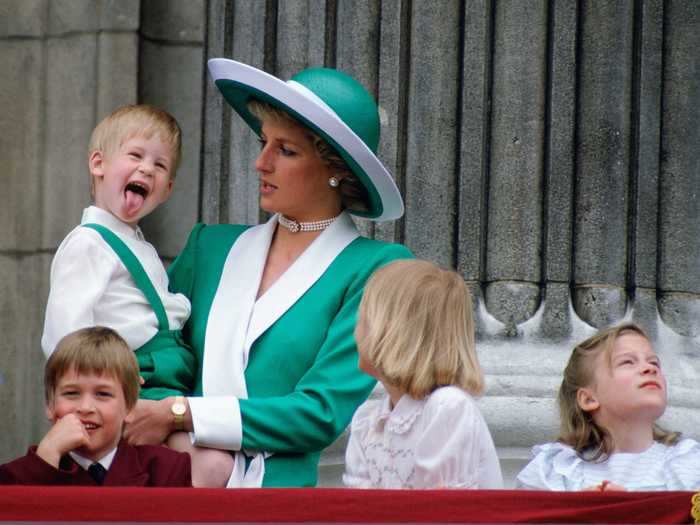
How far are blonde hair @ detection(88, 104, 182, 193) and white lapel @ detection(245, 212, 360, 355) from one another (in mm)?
382

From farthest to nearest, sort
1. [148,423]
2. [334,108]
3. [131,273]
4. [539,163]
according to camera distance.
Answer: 1. [539,163]
2. [334,108]
3. [131,273]
4. [148,423]

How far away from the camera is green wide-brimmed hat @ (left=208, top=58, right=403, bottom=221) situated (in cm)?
516

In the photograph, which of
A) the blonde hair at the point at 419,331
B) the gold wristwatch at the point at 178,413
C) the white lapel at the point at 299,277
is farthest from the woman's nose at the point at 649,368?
the gold wristwatch at the point at 178,413

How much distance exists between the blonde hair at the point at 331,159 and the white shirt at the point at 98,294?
17.6 inches

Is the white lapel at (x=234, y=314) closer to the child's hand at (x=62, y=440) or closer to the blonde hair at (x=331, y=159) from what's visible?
the blonde hair at (x=331, y=159)

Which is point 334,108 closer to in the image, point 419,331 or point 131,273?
point 131,273

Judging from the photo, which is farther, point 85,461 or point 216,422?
point 216,422

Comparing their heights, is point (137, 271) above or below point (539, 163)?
below

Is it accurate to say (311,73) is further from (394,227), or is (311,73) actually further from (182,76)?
(182,76)

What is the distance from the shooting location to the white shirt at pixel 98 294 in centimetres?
500

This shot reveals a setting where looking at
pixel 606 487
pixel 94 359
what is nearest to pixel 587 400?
pixel 606 487

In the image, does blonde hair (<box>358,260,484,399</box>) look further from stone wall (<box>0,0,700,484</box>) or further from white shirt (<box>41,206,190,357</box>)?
stone wall (<box>0,0,700,484</box>)

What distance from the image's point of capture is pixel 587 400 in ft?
16.9

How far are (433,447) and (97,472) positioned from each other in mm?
725
